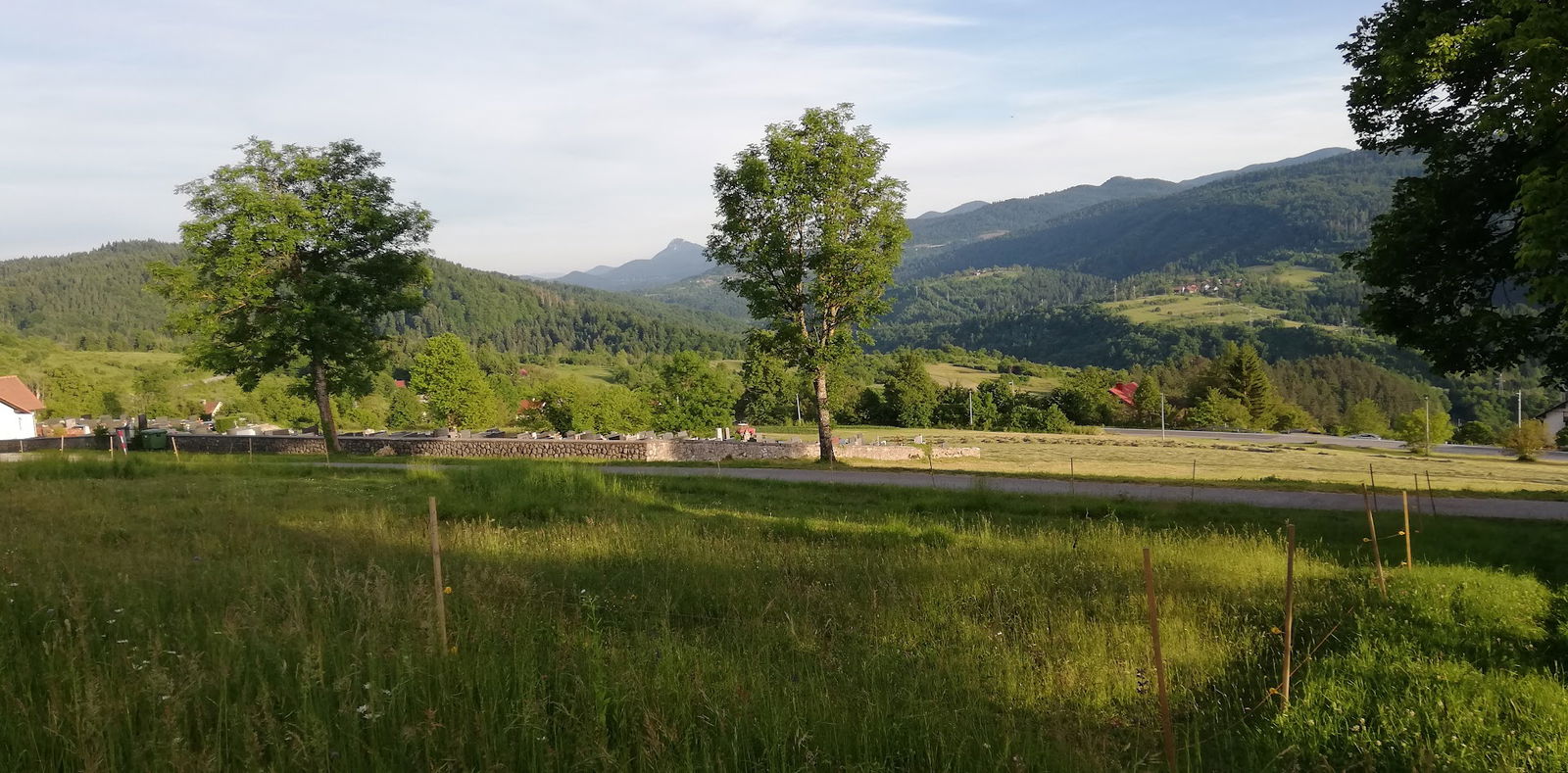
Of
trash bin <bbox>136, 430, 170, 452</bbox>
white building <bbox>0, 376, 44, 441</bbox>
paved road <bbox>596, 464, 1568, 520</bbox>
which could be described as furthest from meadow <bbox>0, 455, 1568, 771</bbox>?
white building <bbox>0, 376, 44, 441</bbox>

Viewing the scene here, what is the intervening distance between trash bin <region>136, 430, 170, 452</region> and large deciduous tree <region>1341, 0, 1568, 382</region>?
39709 mm

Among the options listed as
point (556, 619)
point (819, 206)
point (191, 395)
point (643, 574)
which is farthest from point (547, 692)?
point (191, 395)

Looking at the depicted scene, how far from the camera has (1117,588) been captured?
7.43m

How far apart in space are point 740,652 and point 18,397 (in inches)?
3505

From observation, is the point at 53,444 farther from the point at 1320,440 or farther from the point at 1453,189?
the point at 1320,440

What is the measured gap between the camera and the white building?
63.4m

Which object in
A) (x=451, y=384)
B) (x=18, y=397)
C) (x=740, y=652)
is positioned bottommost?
(x=740, y=652)

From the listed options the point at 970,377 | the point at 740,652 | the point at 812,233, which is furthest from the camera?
the point at 970,377

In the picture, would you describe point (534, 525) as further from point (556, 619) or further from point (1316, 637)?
point (1316, 637)

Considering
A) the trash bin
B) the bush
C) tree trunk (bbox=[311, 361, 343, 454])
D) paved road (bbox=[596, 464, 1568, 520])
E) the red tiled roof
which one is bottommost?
the bush

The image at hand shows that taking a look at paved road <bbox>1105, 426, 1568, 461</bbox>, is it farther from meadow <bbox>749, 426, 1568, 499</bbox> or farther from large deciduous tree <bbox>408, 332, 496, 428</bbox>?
large deciduous tree <bbox>408, 332, 496, 428</bbox>

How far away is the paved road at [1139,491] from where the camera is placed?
1577 centimetres

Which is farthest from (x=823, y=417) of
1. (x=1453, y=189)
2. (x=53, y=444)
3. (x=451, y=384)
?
(x=451, y=384)

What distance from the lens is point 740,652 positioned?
17.0ft
